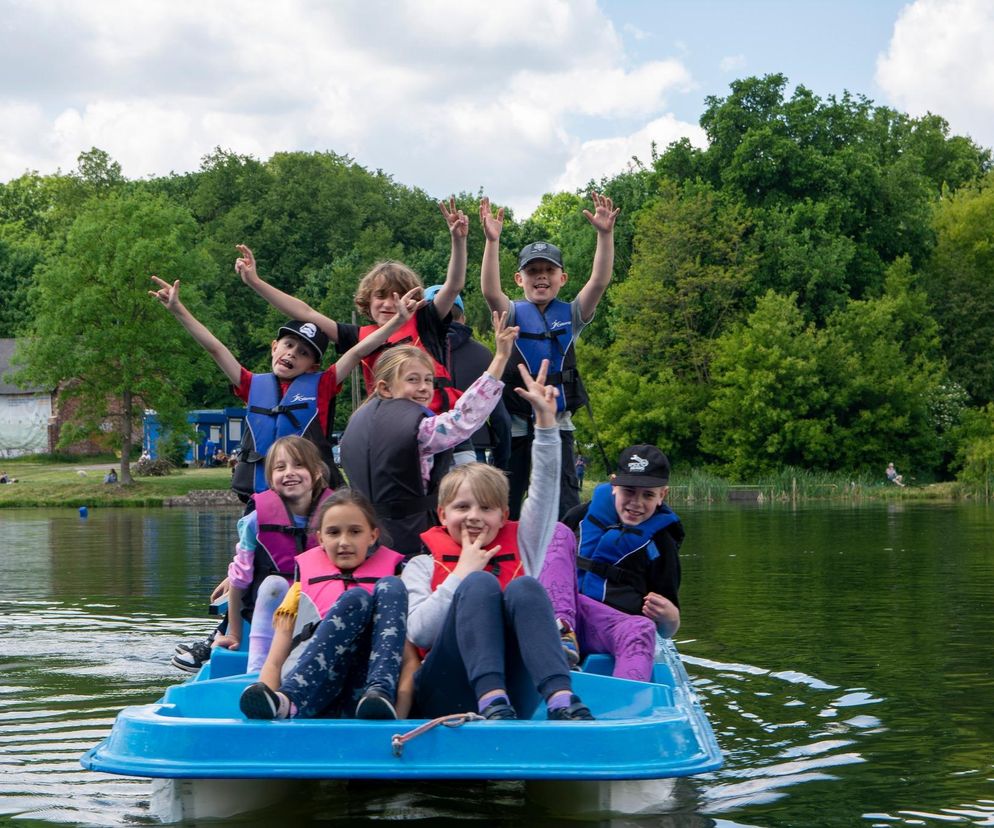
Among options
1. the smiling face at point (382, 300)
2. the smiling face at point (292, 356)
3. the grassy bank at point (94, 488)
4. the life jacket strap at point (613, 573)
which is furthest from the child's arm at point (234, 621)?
the grassy bank at point (94, 488)

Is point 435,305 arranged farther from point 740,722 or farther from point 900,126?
point 900,126

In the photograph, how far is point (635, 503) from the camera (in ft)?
22.3

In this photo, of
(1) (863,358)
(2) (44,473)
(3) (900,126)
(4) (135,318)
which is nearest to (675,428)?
(1) (863,358)

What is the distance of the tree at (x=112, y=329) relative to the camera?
150ft

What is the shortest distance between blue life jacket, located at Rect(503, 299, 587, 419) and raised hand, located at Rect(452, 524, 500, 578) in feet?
8.04

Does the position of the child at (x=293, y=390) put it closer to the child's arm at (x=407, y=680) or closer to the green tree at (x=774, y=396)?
the child's arm at (x=407, y=680)

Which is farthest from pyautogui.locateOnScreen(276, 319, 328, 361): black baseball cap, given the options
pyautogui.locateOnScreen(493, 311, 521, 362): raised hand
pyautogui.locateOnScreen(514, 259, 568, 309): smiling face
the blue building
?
the blue building

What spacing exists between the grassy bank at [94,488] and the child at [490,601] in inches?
1457

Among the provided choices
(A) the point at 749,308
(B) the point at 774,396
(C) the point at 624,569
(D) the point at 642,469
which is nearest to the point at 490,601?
(D) the point at 642,469

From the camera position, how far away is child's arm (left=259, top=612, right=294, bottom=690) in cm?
533

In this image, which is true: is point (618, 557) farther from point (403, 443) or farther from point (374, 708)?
point (374, 708)

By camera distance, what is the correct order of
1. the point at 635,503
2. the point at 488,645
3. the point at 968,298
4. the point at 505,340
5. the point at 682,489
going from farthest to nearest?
the point at 968,298
the point at 682,489
the point at 635,503
the point at 505,340
the point at 488,645

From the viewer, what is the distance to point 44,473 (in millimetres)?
50062

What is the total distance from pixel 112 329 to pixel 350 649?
42.4m
